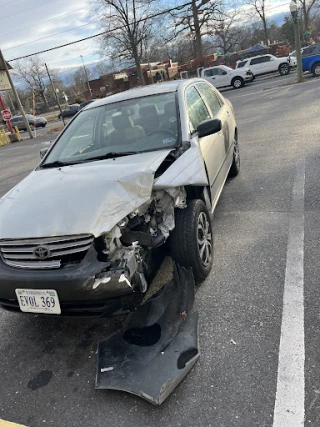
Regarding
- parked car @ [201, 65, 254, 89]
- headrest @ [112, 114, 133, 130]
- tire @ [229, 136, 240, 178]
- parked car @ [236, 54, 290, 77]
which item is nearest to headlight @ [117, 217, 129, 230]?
headrest @ [112, 114, 133, 130]

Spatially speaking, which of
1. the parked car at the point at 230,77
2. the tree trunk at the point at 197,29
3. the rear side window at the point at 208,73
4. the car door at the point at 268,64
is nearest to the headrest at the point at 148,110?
the parked car at the point at 230,77

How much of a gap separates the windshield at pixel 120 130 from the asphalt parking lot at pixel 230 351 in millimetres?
1356

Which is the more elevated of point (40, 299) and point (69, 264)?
point (69, 264)

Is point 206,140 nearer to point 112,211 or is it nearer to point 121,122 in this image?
point 121,122

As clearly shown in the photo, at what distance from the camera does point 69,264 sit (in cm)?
244

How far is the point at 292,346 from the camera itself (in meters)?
2.40

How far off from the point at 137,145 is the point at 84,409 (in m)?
2.31

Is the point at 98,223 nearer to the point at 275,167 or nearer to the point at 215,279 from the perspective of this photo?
the point at 215,279

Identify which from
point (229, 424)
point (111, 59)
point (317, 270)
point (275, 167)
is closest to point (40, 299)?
point (229, 424)

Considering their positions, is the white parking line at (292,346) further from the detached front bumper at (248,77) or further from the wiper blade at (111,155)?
the detached front bumper at (248,77)

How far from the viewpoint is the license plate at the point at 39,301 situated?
241 cm

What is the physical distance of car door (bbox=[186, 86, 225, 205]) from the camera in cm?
376

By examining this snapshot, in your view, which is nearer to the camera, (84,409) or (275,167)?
(84,409)

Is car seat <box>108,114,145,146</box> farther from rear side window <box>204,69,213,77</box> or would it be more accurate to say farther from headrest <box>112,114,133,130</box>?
rear side window <box>204,69,213,77</box>
